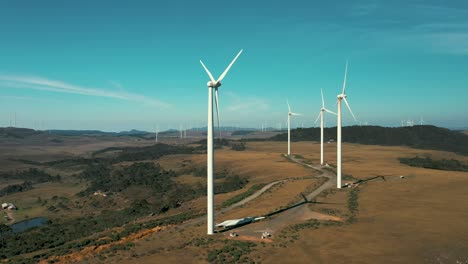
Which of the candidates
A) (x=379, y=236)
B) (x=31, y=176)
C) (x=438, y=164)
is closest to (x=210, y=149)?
(x=379, y=236)

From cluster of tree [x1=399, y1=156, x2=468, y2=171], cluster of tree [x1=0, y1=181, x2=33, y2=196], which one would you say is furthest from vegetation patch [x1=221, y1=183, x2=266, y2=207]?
cluster of tree [x1=0, y1=181, x2=33, y2=196]

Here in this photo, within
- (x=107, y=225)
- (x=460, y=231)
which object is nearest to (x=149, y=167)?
(x=107, y=225)

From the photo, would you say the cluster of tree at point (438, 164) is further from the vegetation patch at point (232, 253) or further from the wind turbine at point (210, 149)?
the vegetation patch at point (232, 253)

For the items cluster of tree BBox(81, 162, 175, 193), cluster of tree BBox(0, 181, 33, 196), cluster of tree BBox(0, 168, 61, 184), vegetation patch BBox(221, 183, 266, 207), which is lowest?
cluster of tree BBox(0, 181, 33, 196)

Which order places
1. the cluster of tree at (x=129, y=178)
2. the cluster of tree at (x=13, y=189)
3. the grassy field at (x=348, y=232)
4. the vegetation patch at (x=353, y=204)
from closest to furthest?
the grassy field at (x=348, y=232) → the vegetation patch at (x=353, y=204) → the cluster of tree at (x=129, y=178) → the cluster of tree at (x=13, y=189)

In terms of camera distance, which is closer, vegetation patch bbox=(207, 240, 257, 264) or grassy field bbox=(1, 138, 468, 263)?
vegetation patch bbox=(207, 240, 257, 264)

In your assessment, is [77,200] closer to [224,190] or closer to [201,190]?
[201,190]

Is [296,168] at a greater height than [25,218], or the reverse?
[296,168]

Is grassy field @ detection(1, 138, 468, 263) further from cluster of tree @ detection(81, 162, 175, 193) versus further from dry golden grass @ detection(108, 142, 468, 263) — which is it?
cluster of tree @ detection(81, 162, 175, 193)

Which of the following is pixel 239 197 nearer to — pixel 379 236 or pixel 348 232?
pixel 348 232

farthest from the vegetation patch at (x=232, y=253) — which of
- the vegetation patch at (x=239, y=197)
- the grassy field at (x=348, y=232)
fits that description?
the vegetation patch at (x=239, y=197)

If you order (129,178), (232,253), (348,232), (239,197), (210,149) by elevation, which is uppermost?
(210,149)
